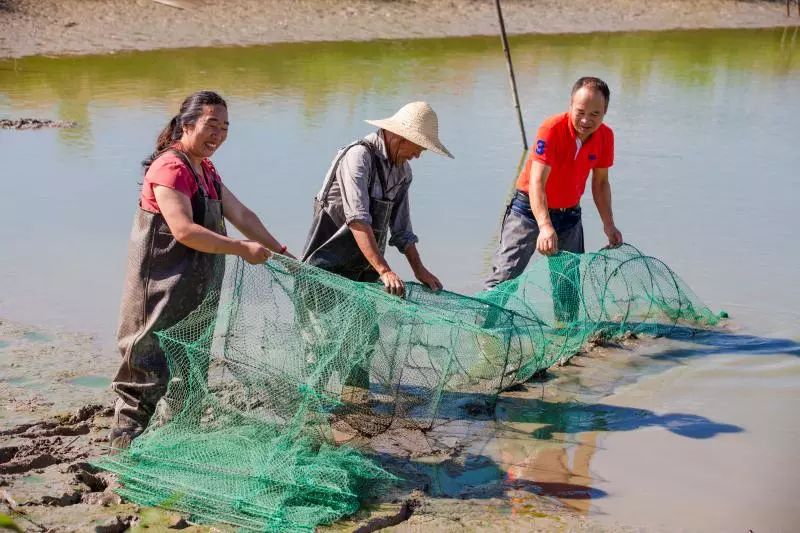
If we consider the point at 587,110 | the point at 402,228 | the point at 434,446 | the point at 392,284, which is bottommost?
the point at 434,446

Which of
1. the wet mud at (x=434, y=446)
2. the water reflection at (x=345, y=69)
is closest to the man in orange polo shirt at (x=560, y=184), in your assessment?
the wet mud at (x=434, y=446)

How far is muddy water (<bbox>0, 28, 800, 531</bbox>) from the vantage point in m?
4.91

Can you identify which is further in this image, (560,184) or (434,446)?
(560,184)

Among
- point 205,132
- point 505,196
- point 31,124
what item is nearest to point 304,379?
point 205,132

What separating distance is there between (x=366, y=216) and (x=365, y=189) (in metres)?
0.13

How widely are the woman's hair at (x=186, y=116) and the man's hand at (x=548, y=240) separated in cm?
206

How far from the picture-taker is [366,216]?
4746mm

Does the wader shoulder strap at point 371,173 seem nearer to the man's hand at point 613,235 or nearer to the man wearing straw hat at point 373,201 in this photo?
the man wearing straw hat at point 373,201

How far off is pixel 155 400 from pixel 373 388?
1202 millimetres

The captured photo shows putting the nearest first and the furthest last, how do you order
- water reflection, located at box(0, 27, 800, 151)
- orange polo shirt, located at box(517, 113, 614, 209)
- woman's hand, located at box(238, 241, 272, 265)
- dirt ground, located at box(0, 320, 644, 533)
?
dirt ground, located at box(0, 320, 644, 533)
woman's hand, located at box(238, 241, 272, 265)
orange polo shirt, located at box(517, 113, 614, 209)
water reflection, located at box(0, 27, 800, 151)

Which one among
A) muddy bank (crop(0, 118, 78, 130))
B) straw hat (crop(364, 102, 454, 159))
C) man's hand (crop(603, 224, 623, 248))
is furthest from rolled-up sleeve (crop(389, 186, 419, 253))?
muddy bank (crop(0, 118, 78, 130))

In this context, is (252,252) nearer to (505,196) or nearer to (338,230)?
(338,230)

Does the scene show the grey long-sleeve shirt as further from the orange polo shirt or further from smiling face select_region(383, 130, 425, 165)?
the orange polo shirt

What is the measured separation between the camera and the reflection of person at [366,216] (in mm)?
4727
